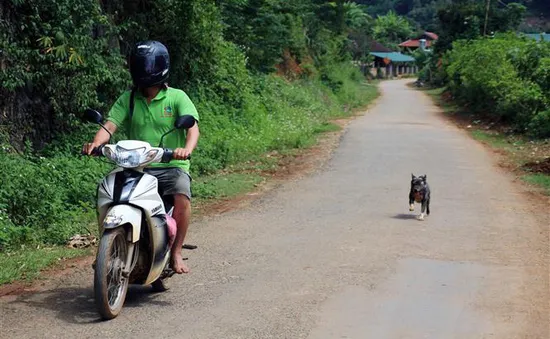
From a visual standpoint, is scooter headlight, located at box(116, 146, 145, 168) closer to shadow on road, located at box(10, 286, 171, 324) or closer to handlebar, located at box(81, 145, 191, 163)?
handlebar, located at box(81, 145, 191, 163)

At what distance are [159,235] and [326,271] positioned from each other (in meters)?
1.92

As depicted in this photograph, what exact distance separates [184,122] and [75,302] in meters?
1.62

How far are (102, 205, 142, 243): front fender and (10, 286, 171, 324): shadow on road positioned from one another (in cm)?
69

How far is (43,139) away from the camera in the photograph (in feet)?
36.3

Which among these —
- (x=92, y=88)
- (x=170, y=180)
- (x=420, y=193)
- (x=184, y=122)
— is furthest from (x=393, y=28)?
(x=184, y=122)

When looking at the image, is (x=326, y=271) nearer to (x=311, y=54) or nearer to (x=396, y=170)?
(x=396, y=170)

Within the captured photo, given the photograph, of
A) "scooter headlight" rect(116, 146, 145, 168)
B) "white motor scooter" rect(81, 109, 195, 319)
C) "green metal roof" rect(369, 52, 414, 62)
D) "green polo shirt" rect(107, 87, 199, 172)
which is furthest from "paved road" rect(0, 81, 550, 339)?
"green metal roof" rect(369, 52, 414, 62)

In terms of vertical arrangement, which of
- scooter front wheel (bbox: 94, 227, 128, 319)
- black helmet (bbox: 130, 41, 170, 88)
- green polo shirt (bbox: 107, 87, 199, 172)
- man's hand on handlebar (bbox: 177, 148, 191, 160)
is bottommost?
scooter front wheel (bbox: 94, 227, 128, 319)

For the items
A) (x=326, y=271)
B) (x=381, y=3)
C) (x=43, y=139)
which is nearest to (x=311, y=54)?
(x=43, y=139)

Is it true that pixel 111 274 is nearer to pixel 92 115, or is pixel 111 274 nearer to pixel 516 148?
pixel 92 115

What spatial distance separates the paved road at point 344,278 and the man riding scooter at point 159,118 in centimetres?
75

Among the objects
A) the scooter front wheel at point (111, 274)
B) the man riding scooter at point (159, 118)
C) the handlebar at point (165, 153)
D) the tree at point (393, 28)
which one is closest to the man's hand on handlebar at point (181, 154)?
the handlebar at point (165, 153)

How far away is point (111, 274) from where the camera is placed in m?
5.30

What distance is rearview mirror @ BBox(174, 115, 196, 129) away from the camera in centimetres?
552
